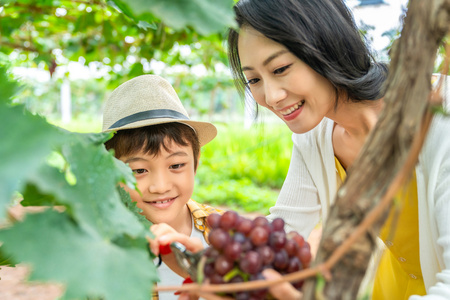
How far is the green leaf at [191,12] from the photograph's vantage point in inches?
17.8

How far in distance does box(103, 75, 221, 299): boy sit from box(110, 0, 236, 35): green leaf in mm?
786

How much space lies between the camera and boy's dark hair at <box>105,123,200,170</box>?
1.32m

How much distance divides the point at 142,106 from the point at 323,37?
610 millimetres

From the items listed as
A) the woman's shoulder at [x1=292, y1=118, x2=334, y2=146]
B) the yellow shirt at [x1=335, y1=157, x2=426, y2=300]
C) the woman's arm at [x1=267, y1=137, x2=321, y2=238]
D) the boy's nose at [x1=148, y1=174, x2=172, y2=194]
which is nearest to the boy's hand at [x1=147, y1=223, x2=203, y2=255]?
the boy's nose at [x1=148, y1=174, x2=172, y2=194]

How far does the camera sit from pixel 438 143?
1.06 metres

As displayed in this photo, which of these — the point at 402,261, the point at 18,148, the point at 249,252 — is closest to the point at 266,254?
the point at 249,252

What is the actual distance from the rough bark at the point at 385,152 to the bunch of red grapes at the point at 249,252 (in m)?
0.08

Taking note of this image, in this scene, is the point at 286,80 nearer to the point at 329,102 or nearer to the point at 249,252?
the point at 329,102

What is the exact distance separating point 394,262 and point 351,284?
126cm

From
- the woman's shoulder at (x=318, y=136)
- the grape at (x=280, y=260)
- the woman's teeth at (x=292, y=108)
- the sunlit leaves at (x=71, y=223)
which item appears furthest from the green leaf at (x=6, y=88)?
the woman's shoulder at (x=318, y=136)

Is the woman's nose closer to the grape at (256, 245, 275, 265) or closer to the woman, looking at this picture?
the woman

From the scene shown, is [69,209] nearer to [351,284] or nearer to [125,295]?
[125,295]

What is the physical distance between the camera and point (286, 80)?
49.5 inches

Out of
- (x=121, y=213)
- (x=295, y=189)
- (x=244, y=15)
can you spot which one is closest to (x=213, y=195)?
(x=295, y=189)
